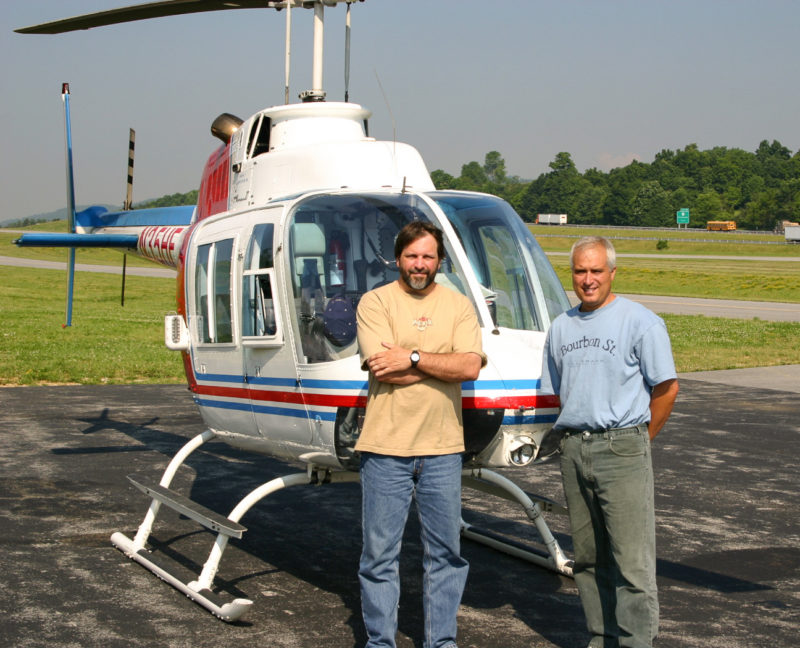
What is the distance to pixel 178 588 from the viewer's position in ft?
18.6

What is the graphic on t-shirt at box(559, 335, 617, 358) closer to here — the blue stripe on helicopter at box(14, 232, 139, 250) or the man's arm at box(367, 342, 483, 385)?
the man's arm at box(367, 342, 483, 385)

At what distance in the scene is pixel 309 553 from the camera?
6.47 m

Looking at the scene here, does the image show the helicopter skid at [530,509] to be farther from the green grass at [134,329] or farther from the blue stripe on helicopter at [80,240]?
the green grass at [134,329]

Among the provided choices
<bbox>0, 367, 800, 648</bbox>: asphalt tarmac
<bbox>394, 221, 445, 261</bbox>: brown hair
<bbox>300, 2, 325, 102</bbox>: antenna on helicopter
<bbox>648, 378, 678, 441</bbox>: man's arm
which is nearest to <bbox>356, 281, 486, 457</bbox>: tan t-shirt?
<bbox>394, 221, 445, 261</bbox>: brown hair

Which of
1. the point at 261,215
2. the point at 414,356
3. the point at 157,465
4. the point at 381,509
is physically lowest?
the point at 157,465

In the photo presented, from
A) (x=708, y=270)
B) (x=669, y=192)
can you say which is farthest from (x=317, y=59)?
→ (x=669, y=192)

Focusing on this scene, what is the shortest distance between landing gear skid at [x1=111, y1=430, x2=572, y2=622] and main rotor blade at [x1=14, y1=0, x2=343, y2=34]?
344cm

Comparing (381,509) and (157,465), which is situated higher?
(381,509)

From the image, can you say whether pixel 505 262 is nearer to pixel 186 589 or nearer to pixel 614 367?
pixel 614 367

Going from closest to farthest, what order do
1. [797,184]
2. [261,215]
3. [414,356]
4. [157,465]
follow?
1. [414,356]
2. [261,215]
3. [157,465]
4. [797,184]

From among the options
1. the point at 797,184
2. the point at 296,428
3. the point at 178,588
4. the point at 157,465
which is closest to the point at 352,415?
the point at 296,428

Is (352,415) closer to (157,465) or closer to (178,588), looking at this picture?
(178,588)

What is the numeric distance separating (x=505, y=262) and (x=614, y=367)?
1.21 m

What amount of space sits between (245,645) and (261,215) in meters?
2.41
